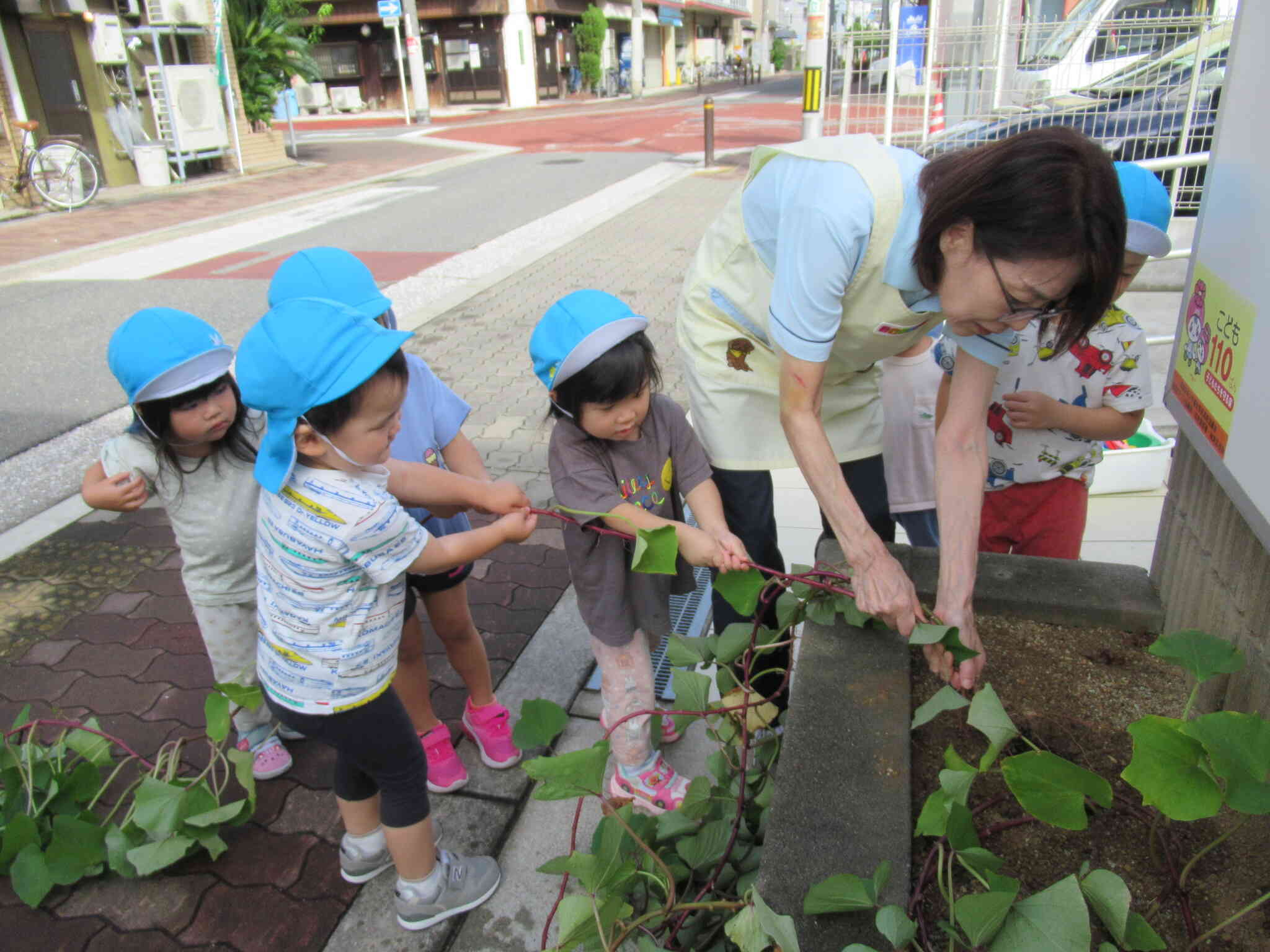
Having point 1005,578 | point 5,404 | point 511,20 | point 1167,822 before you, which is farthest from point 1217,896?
point 511,20

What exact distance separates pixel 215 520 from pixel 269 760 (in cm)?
68

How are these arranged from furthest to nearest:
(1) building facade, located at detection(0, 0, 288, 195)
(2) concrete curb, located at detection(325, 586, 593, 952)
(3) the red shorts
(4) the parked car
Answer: (1) building facade, located at detection(0, 0, 288, 195), (4) the parked car, (3) the red shorts, (2) concrete curb, located at detection(325, 586, 593, 952)

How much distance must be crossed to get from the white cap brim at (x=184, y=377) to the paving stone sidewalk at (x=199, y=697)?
106 cm

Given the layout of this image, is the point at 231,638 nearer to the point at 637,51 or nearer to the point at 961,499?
the point at 961,499

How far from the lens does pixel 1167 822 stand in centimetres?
138

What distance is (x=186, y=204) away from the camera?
42.3ft

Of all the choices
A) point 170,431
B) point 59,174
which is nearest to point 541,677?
point 170,431

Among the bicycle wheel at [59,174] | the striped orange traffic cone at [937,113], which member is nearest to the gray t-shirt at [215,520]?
the striped orange traffic cone at [937,113]

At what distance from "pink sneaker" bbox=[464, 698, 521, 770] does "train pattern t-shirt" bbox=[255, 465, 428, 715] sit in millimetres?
645

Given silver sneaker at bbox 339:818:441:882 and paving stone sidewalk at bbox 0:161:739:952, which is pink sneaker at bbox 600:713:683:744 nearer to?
paving stone sidewalk at bbox 0:161:739:952

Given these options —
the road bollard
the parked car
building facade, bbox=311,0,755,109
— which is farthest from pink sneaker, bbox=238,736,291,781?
building facade, bbox=311,0,755,109

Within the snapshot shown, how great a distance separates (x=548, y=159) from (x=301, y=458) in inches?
612

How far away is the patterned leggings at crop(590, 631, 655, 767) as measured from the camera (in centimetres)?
217

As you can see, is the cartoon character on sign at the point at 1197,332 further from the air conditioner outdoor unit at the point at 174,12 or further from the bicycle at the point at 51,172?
the air conditioner outdoor unit at the point at 174,12
